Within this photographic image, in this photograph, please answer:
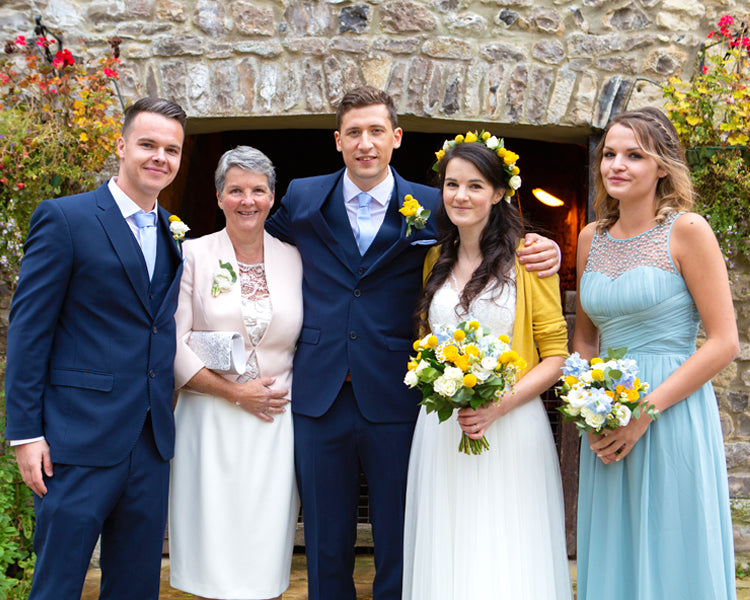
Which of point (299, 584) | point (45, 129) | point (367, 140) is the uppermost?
point (45, 129)

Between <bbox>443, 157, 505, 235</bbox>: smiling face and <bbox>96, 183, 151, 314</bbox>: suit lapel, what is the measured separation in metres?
1.13

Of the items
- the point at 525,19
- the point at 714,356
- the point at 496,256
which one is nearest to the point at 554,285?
the point at 496,256

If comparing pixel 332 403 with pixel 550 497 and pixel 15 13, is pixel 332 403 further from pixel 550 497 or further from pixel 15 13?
pixel 15 13

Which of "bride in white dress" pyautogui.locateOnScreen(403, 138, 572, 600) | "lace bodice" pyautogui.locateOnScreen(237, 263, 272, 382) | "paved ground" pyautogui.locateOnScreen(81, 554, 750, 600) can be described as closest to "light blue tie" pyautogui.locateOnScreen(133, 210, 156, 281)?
"lace bodice" pyautogui.locateOnScreen(237, 263, 272, 382)

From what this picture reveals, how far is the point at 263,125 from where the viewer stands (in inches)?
170

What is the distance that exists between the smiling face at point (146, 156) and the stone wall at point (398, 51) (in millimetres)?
1476

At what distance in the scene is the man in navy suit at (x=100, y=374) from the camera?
7.87 ft

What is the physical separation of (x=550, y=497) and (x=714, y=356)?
2.49 ft

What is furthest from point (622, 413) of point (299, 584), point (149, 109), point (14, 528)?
point (14, 528)

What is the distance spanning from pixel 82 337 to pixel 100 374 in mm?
138

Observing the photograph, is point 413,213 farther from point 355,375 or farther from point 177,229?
point 177,229

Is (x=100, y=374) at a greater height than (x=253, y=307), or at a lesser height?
lesser

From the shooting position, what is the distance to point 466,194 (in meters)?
2.73

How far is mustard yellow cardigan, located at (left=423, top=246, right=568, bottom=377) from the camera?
271 centimetres
